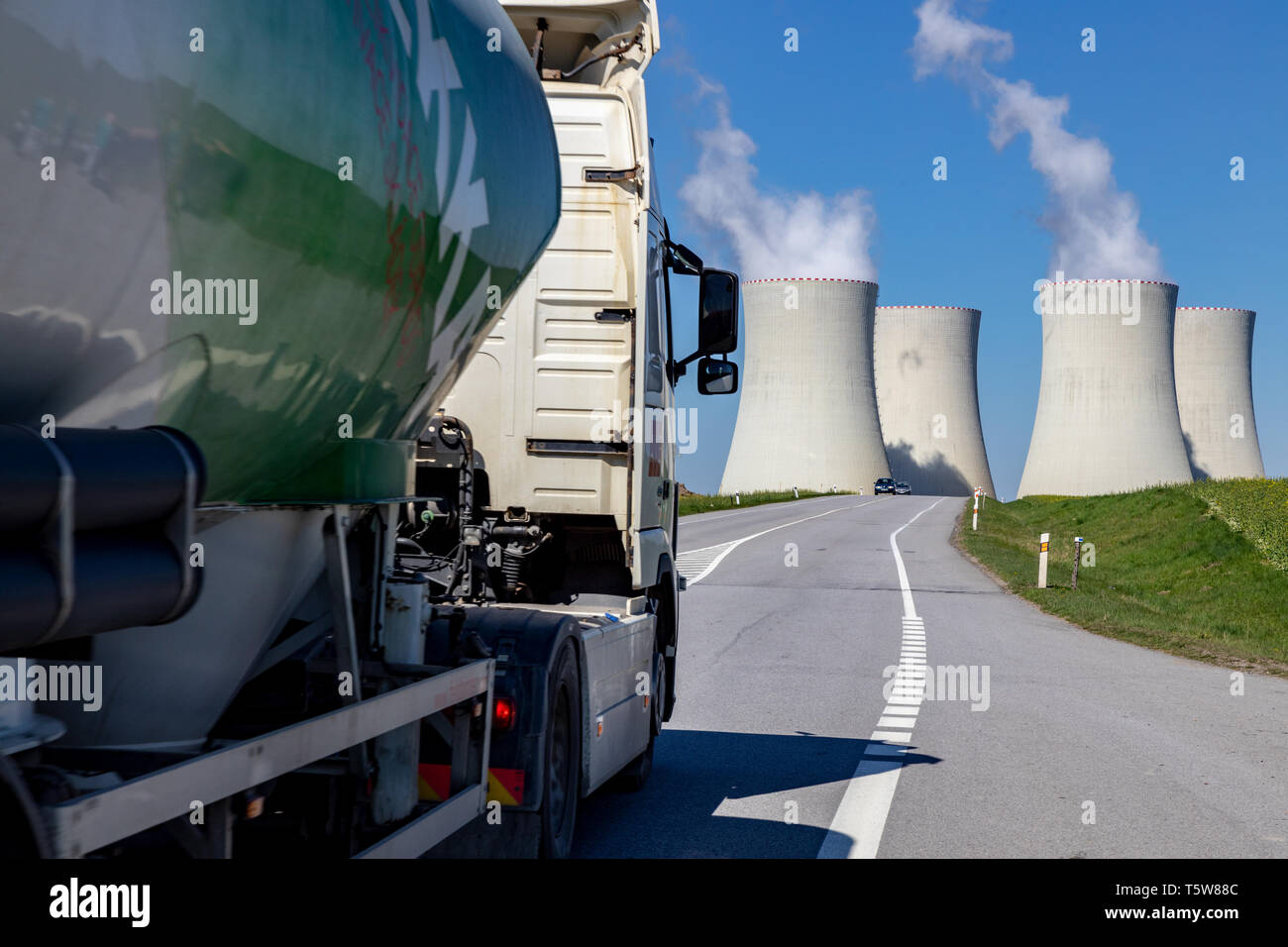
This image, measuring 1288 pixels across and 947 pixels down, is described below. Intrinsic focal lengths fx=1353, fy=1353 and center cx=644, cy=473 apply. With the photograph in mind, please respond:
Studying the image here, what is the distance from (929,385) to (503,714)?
2378 inches

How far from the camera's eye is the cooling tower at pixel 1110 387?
1914 inches

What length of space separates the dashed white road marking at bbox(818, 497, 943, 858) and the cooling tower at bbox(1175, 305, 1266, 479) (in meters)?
48.8

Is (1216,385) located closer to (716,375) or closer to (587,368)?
(716,375)

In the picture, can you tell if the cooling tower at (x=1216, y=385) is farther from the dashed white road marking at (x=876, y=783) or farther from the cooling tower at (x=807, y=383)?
the dashed white road marking at (x=876, y=783)

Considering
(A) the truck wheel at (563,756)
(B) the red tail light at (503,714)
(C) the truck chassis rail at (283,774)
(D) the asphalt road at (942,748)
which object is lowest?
(D) the asphalt road at (942,748)

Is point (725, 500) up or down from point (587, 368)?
down

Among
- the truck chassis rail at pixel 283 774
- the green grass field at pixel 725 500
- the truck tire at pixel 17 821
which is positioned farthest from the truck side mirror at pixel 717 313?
the green grass field at pixel 725 500

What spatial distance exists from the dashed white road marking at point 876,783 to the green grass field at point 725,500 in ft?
111

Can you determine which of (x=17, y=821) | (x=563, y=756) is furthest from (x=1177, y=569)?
(x=17, y=821)

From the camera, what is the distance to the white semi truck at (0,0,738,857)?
85.1 inches

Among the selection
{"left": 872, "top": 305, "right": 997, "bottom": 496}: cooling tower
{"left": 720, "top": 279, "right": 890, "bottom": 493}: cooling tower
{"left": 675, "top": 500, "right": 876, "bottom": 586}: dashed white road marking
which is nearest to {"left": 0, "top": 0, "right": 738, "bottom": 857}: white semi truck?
{"left": 675, "top": 500, "right": 876, "bottom": 586}: dashed white road marking

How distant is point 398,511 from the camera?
4211 millimetres

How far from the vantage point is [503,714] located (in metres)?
4.61

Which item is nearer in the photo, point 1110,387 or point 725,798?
point 725,798
